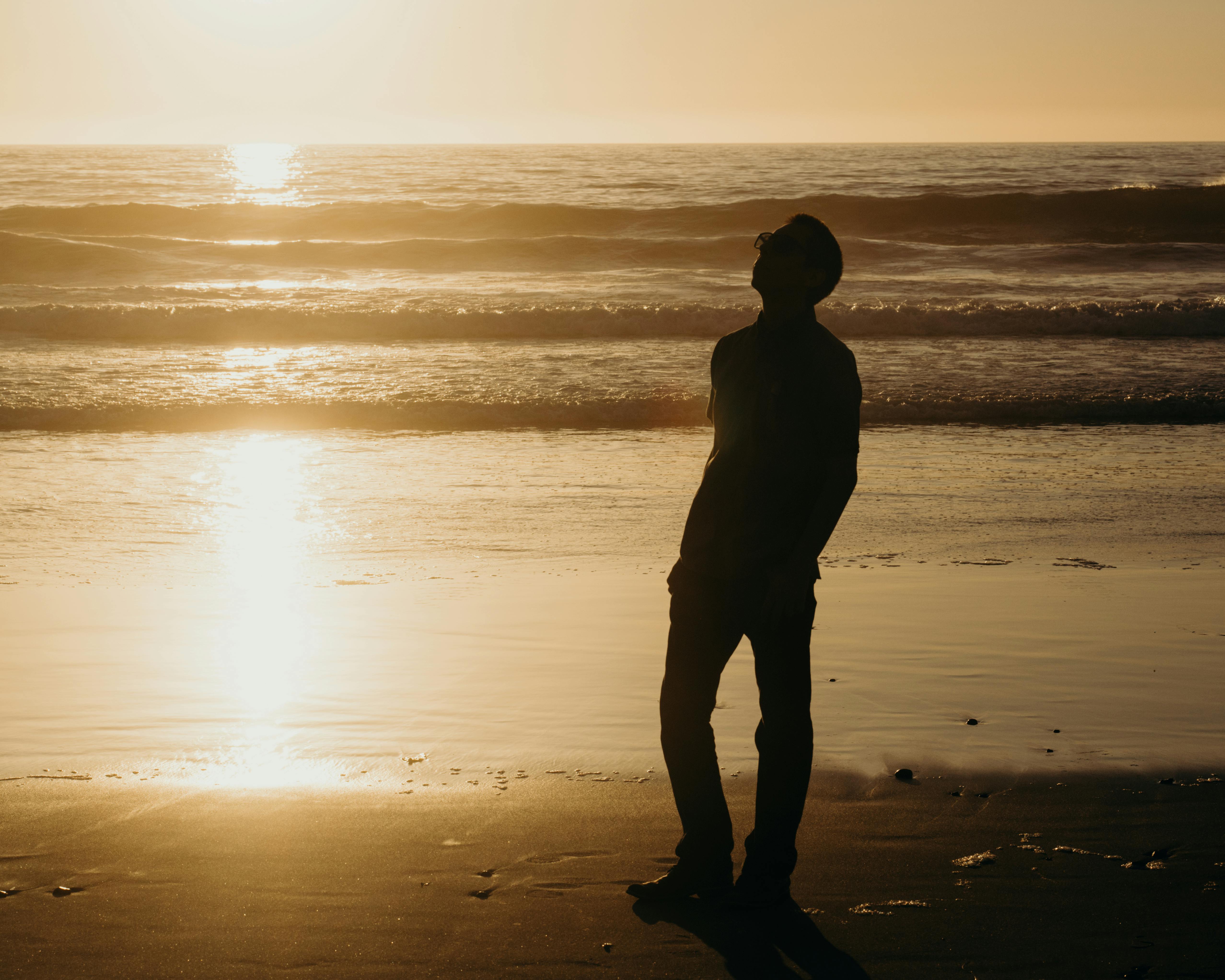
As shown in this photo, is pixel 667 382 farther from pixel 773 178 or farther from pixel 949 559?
pixel 773 178

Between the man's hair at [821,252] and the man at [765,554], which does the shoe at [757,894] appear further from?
the man's hair at [821,252]

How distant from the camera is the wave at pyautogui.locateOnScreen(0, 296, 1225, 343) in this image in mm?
16188

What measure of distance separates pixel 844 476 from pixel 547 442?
6.97 meters

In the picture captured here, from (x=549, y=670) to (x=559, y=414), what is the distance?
6576 mm

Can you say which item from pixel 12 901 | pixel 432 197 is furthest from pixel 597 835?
pixel 432 197

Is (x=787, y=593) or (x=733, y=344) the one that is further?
(x=733, y=344)

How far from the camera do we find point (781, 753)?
8.60 ft

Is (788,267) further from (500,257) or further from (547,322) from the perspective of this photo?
(500,257)

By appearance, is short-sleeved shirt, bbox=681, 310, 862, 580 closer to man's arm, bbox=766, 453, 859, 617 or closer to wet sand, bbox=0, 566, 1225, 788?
man's arm, bbox=766, 453, 859, 617

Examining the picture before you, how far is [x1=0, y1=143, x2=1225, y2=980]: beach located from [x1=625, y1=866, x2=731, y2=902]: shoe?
0.05m

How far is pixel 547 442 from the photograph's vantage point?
9367 millimetres

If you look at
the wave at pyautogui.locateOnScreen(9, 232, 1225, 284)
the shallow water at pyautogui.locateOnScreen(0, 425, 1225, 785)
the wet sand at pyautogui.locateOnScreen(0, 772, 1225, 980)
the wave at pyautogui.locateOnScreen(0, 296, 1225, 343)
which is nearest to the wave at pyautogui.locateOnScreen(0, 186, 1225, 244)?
the wave at pyautogui.locateOnScreen(9, 232, 1225, 284)

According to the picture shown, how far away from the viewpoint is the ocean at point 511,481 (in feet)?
12.8

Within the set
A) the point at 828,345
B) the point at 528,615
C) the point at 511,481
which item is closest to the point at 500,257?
the point at 511,481
